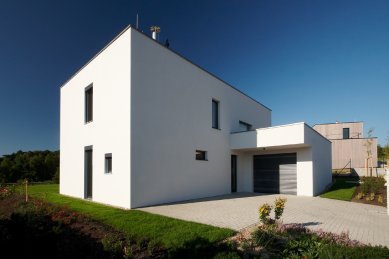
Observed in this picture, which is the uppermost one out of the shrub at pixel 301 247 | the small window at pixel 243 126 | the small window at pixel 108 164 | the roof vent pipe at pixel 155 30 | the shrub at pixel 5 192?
the roof vent pipe at pixel 155 30

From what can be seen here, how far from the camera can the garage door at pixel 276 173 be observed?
15.1 metres

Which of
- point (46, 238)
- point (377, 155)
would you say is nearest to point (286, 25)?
point (46, 238)

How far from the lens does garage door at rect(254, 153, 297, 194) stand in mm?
15050

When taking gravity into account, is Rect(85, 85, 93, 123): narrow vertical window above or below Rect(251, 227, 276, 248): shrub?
above

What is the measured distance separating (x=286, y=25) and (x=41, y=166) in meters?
35.0

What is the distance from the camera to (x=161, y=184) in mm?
10438

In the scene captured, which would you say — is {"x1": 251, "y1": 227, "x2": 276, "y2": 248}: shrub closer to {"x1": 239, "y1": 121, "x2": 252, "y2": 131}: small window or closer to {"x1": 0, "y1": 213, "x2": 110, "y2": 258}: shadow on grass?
{"x1": 0, "y1": 213, "x2": 110, "y2": 258}: shadow on grass

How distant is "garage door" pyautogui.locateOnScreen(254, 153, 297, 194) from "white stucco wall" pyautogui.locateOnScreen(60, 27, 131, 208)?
10.2 metres

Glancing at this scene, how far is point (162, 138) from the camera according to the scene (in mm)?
10766

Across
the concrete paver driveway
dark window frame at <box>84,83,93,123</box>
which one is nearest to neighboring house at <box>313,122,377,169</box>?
the concrete paver driveway

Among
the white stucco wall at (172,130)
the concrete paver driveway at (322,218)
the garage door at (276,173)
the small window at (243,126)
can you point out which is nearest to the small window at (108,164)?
the white stucco wall at (172,130)

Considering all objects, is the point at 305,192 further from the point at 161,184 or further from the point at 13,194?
the point at 13,194

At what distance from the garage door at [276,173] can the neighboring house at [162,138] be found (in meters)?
0.06

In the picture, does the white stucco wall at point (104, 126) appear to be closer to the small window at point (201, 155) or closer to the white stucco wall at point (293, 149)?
the small window at point (201, 155)
